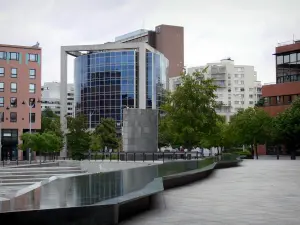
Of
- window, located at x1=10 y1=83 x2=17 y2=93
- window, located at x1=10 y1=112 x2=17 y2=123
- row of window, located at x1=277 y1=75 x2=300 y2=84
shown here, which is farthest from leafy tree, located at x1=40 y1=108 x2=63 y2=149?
row of window, located at x1=277 y1=75 x2=300 y2=84

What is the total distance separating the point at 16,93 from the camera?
247ft

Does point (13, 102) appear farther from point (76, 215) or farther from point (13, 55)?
point (76, 215)

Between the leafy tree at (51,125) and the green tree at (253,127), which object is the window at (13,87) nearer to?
the leafy tree at (51,125)

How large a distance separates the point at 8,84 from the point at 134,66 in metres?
26.3

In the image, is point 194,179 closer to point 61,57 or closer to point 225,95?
point 61,57

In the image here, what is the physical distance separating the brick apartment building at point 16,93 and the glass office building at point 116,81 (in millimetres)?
18894

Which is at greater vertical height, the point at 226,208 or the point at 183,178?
the point at 183,178

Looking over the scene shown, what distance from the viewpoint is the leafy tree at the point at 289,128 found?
2303 inches

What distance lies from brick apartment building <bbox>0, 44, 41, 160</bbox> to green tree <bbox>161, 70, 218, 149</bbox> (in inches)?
1479

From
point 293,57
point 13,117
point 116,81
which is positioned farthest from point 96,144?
point 293,57

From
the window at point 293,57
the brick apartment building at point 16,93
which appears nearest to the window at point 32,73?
the brick apartment building at point 16,93

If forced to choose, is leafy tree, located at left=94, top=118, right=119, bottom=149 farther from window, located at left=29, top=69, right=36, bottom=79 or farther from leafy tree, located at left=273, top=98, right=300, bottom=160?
leafy tree, located at left=273, top=98, right=300, bottom=160

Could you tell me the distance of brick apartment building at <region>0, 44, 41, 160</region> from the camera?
244 feet

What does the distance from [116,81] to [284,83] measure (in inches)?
1359
